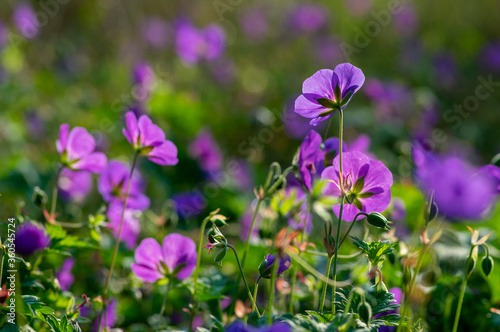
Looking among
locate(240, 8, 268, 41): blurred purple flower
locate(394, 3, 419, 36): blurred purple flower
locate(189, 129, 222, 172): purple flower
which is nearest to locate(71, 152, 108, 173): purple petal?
locate(189, 129, 222, 172): purple flower

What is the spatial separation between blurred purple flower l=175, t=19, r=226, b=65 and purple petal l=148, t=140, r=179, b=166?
2474mm

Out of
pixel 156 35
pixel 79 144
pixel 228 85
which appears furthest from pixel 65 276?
pixel 156 35

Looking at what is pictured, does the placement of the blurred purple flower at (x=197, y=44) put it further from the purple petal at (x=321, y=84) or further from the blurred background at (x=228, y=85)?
the purple petal at (x=321, y=84)

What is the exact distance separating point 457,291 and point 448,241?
38 cm

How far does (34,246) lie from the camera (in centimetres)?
120

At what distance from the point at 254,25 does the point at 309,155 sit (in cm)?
507

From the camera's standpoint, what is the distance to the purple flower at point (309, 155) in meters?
1.12

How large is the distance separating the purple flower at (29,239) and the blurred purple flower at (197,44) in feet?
8.56

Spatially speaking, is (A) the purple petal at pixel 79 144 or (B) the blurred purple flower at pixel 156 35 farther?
(B) the blurred purple flower at pixel 156 35

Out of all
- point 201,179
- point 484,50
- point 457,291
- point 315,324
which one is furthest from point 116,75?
point 315,324

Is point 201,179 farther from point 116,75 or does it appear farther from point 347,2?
point 347,2

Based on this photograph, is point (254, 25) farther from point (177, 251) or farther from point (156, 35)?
point (177, 251)

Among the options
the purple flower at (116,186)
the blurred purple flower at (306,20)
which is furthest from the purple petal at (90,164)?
the blurred purple flower at (306,20)

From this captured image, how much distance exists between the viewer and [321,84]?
1105mm
